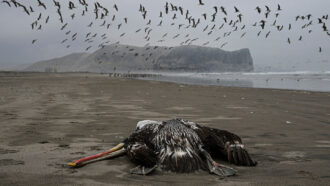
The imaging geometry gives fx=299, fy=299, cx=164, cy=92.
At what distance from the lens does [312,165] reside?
4496mm

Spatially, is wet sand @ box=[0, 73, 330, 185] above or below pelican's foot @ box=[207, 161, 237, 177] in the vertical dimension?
below

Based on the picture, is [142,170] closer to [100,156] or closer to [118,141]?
[100,156]

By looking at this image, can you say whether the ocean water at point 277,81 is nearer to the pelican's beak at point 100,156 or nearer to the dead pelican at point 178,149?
the dead pelican at point 178,149

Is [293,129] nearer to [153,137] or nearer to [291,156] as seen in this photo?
[291,156]

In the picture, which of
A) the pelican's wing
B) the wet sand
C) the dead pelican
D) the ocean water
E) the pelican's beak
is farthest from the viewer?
the ocean water

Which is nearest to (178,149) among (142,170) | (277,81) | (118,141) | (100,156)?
(142,170)

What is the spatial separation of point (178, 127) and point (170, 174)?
838 millimetres

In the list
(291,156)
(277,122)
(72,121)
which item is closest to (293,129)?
(277,122)

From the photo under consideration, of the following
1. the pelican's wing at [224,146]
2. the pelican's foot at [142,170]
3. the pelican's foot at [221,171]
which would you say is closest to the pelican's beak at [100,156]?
the pelican's foot at [142,170]

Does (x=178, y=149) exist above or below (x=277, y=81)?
above

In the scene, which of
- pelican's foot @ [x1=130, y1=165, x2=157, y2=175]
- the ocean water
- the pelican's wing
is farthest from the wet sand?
the ocean water

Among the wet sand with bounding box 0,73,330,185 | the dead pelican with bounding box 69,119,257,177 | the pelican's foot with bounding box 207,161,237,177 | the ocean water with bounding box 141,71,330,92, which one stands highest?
the dead pelican with bounding box 69,119,257,177

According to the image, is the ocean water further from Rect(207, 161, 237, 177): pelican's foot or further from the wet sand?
Rect(207, 161, 237, 177): pelican's foot

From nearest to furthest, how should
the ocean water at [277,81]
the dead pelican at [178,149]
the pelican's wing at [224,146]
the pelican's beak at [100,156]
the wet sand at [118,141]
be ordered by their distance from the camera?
the wet sand at [118,141] < the dead pelican at [178,149] < the pelican's beak at [100,156] < the pelican's wing at [224,146] < the ocean water at [277,81]
